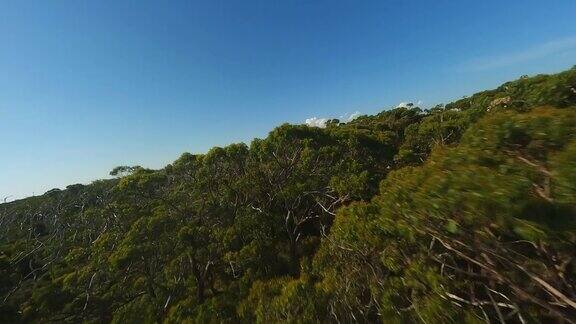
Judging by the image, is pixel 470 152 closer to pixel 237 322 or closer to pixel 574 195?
pixel 574 195

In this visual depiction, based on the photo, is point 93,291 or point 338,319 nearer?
point 338,319

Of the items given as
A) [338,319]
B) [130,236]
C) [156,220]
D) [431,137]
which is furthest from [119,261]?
[431,137]

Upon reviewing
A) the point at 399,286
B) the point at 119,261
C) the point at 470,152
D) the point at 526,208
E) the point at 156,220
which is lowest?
the point at 399,286

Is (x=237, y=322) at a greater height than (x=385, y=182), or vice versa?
(x=385, y=182)

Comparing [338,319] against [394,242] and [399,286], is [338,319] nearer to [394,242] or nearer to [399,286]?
[399,286]

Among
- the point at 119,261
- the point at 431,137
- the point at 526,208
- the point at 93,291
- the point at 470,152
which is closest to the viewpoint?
Result: the point at 526,208

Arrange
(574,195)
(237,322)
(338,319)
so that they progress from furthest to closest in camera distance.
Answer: (237,322)
(338,319)
(574,195)
